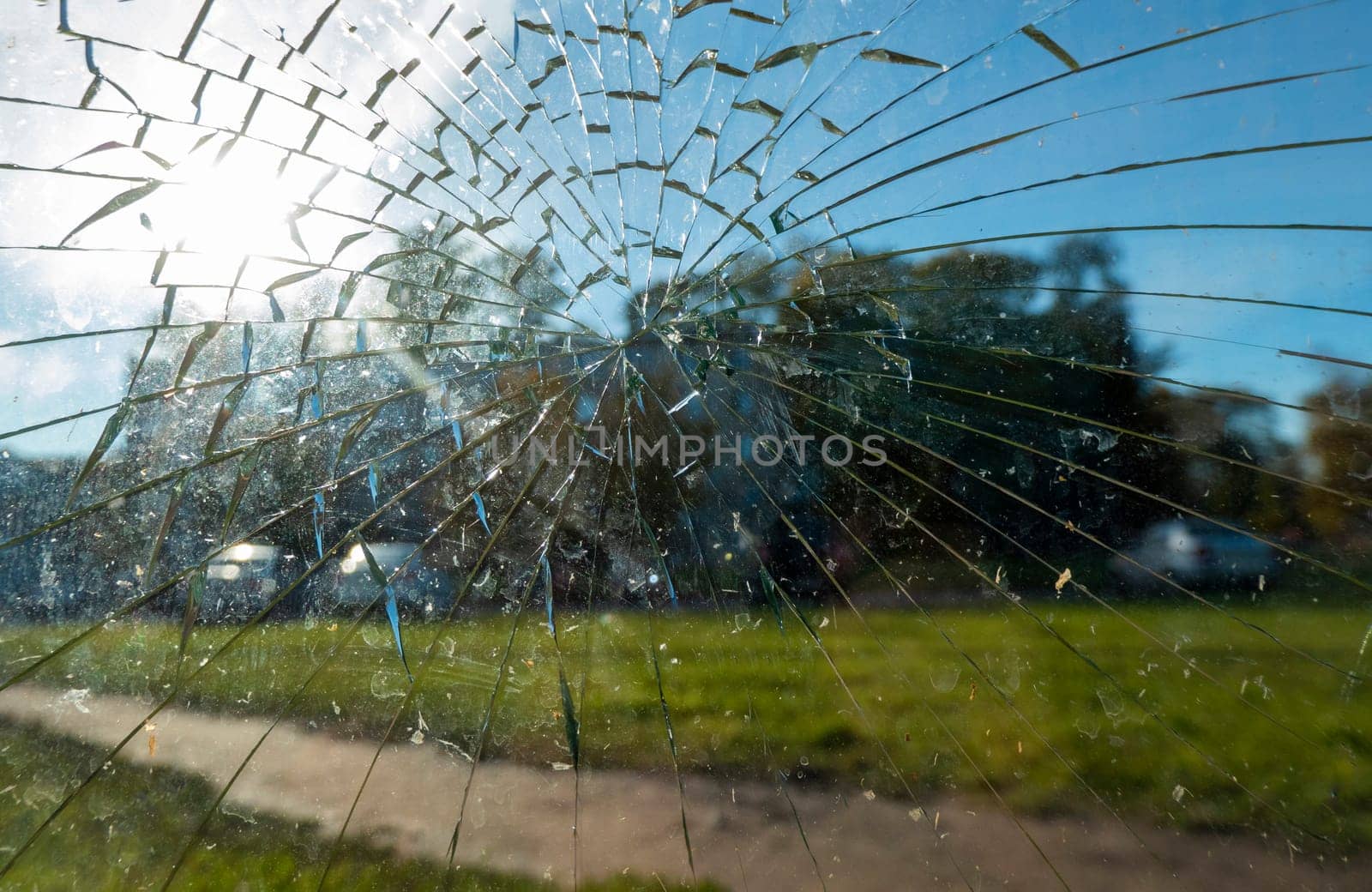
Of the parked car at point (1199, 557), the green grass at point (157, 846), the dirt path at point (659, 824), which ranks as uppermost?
the parked car at point (1199, 557)

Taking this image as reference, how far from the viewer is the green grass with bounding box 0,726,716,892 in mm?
1018

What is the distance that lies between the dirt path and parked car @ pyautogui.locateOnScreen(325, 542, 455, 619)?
17 cm

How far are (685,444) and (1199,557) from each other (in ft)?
2.12

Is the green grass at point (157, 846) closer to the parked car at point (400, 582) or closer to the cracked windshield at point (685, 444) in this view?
the cracked windshield at point (685, 444)

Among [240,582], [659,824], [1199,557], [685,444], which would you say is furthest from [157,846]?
[1199,557]

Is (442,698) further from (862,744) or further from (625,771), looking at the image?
(862,744)

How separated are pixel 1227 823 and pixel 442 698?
98cm

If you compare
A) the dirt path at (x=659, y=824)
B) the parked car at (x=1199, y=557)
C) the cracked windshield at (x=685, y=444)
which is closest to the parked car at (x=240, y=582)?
the cracked windshield at (x=685, y=444)

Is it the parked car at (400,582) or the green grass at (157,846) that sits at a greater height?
the parked car at (400,582)

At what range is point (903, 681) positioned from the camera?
113cm

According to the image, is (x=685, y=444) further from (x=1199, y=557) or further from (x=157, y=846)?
(x=157, y=846)

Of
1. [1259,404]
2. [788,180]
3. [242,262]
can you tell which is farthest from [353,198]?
[1259,404]

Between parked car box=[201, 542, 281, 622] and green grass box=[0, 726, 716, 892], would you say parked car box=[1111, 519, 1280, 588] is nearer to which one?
green grass box=[0, 726, 716, 892]

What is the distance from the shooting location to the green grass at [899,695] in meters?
1.04
